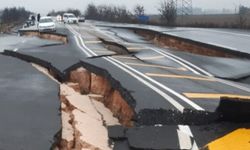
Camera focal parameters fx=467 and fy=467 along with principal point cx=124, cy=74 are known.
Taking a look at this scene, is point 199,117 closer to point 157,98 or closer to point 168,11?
point 157,98

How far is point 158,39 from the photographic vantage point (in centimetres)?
3403

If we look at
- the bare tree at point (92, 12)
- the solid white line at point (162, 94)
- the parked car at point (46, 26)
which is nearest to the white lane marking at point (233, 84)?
the solid white line at point (162, 94)

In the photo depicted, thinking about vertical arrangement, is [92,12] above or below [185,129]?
above

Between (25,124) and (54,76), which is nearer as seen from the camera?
(25,124)

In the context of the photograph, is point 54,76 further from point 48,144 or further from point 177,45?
point 177,45

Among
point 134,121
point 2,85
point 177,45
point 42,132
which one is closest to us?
point 42,132

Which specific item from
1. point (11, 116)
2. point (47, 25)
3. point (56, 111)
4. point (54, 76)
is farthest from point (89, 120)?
point (47, 25)

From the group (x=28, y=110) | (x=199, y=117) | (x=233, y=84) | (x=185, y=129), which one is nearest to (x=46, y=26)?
(x=233, y=84)

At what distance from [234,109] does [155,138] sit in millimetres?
1530

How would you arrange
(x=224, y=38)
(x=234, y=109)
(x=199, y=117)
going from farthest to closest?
(x=224, y=38), (x=199, y=117), (x=234, y=109)

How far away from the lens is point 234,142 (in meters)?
6.82

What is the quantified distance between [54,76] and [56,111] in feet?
21.0

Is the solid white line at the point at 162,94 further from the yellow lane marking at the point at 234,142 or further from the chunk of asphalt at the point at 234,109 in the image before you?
the yellow lane marking at the point at 234,142

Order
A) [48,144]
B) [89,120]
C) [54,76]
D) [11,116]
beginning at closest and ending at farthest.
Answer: [48,144] < [11,116] < [89,120] < [54,76]
